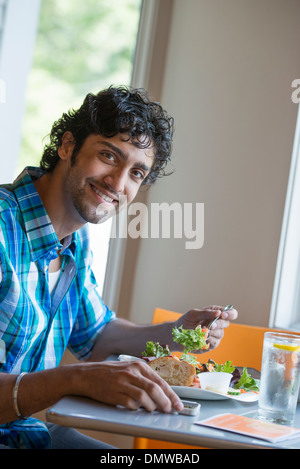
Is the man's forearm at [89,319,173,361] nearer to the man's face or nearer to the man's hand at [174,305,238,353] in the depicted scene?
the man's hand at [174,305,238,353]

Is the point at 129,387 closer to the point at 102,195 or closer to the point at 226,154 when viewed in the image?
the point at 102,195

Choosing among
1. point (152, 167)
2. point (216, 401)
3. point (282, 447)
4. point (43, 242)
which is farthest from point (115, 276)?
point (282, 447)

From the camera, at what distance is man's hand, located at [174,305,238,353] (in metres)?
1.38

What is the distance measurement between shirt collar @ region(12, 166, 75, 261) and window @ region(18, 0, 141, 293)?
847mm

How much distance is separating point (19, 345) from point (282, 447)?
2.31ft

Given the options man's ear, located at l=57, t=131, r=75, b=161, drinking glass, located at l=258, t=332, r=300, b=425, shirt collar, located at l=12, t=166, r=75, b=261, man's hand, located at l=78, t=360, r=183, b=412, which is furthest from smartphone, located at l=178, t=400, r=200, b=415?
man's ear, located at l=57, t=131, r=75, b=161

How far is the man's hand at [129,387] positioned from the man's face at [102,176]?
62 cm

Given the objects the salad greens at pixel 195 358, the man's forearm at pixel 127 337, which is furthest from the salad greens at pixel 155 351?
the man's forearm at pixel 127 337

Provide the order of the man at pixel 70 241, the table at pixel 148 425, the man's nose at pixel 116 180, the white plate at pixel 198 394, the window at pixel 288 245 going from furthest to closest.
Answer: the window at pixel 288 245 → the man's nose at pixel 116 180 → the man at pixel 70 241 → the white plate at pixel 198 394 → the table at pixel 148 425

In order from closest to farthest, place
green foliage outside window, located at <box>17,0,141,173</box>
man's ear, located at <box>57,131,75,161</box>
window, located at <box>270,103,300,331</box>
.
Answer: man's ear, located at <box>57,131,75,161</box>, window, located at <box>270,103,300,331</box>, green foliage outside window, located at <box>17,0,141,173</box>

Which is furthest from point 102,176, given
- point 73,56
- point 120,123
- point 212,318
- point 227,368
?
point 73,56

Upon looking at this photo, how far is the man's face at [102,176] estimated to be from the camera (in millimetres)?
1471

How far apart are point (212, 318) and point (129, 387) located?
0.54 meters

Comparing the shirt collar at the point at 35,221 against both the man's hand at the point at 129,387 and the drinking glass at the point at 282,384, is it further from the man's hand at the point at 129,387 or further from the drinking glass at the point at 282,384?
the drinking glass at the point at 282,384
